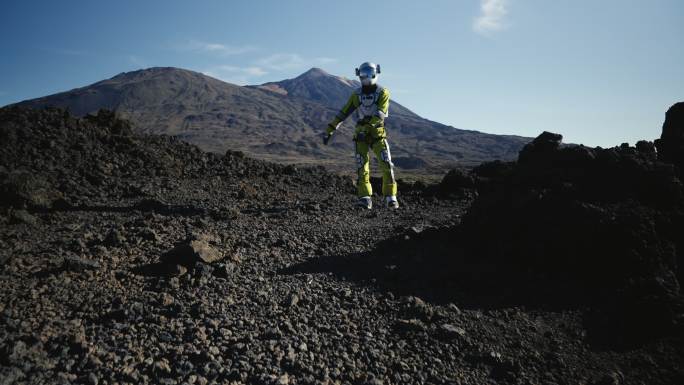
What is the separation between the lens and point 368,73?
8.09 metres

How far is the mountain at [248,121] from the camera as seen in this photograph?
10500 cm

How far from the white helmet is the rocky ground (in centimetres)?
334

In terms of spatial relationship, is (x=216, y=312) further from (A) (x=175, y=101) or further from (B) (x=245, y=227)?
(A) (x=175, y=101)

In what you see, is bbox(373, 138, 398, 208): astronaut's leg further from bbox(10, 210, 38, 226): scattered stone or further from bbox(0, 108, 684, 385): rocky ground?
bbox(10, 210, 38, 226): scattered stone

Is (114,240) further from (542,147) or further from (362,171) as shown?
(542,147)

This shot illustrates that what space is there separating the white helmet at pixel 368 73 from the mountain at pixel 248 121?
239 feet

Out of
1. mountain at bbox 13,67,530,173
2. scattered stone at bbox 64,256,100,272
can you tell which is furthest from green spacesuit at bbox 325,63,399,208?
mountain at bbox 13,67,530,173

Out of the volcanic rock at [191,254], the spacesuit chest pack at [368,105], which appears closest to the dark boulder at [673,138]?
the spacesuit chest pack at [368,105]

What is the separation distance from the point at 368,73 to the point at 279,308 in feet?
19.7

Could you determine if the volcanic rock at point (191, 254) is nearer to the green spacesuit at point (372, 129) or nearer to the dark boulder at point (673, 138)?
the green spacesuit at point (372, 129)

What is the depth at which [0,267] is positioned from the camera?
3.55 metres

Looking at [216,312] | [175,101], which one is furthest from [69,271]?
[175,101]

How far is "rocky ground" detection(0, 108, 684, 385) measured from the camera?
248 centimetres

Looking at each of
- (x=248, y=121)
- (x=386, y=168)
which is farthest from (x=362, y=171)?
(x=248, y=121)
